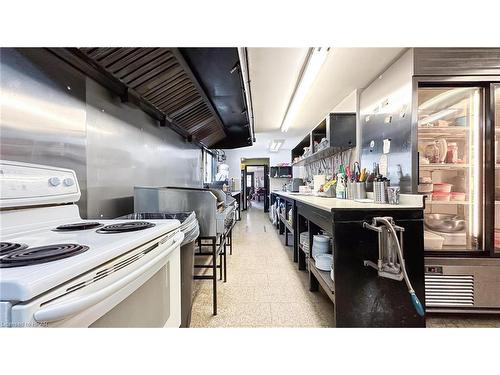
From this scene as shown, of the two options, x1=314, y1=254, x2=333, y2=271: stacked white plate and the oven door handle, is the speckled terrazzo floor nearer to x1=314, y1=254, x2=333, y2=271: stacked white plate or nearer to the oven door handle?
x1=314, y1=254, x2=333, y2=271: stacked white plate

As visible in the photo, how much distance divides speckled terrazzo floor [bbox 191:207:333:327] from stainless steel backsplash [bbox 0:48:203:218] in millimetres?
1187

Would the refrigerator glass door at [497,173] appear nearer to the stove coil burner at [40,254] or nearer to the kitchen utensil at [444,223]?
the kitchen utensil at [444,223]

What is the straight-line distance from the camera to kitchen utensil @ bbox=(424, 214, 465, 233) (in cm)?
199

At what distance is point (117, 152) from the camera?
173 centimetres

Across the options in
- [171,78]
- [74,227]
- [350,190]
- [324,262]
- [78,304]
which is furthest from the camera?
[350,190]

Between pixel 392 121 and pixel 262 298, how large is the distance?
6.99 feet

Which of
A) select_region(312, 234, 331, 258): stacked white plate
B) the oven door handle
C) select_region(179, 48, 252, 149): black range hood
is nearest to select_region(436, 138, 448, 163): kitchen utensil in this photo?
select_region(312, 234, 331, 258): stacked white plate

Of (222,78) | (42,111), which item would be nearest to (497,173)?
(222,78)

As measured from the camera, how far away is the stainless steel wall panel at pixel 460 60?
1.73m

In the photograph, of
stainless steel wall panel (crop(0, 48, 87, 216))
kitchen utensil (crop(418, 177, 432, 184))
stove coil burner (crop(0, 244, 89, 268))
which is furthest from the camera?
kitchen utensil (crop(418, 177, 432, 184))

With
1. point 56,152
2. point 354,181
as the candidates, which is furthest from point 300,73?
point 56,152

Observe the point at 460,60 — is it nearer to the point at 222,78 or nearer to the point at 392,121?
the point at 392,121

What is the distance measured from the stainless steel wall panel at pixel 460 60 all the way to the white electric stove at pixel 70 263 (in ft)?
7.78
